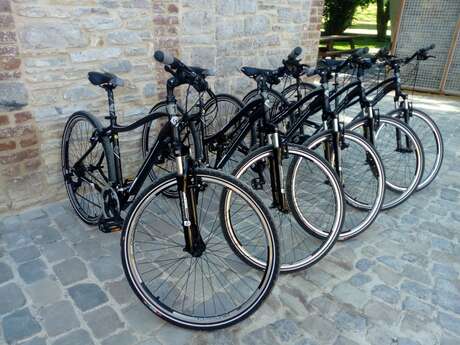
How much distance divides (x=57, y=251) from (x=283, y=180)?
65.3 inches

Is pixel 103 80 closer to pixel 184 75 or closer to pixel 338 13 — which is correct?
pixel 184 75

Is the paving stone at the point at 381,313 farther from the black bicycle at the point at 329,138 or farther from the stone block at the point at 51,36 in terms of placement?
the stone block at the point at 51,36

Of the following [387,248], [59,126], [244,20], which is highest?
[244,20]

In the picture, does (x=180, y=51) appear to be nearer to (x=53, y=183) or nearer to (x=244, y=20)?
(x=244, y=20)

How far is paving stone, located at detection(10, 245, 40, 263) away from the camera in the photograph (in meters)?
2.61

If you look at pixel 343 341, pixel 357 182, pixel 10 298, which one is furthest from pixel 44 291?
pixel 357 182

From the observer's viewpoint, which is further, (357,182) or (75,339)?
(357,182)


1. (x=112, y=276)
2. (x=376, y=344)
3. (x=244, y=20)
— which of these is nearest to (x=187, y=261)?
(x=112, y=276)

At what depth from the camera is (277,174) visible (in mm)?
2400

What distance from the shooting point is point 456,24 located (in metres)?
6.85

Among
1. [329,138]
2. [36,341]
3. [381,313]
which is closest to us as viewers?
[36,341]

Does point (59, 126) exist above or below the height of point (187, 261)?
above

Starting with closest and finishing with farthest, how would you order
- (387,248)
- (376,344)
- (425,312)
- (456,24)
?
(376,344) < (425,312) < (387,248) < (456,24)

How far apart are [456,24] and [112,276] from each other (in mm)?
7316
